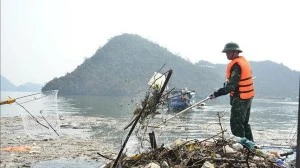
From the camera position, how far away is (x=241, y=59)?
6500 millimetres

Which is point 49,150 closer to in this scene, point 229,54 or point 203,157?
point 229,54

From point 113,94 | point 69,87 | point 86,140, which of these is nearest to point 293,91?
point 113,94

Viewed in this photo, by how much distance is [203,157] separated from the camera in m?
4.78

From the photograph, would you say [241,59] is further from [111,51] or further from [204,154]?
[111,51]

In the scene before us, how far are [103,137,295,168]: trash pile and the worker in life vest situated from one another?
85 cm

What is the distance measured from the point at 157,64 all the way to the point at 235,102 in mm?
135635

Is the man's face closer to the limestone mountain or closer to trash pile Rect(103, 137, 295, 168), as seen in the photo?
trash pile Rect(103, 137, 295, 168)

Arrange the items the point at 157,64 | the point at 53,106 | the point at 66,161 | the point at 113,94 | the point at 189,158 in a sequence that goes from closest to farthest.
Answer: the point at 189,158, the point at 53,106, the point at 66,161, the point at 113,94, the point at 157,64

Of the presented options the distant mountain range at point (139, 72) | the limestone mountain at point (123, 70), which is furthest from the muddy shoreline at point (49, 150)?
the limestone mountain at point (123, 70)

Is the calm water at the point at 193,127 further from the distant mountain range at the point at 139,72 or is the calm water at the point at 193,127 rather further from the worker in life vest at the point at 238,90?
the distant mountain range at the point at 139,72

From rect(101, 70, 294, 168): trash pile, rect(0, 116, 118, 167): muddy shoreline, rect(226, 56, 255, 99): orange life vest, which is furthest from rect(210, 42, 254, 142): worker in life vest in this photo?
rect(0, 116, 118, 167): muddy shoreline

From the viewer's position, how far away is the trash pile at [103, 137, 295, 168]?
4609 mm

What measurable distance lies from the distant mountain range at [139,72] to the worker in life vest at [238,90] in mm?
108429

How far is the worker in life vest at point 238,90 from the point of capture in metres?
6.34
